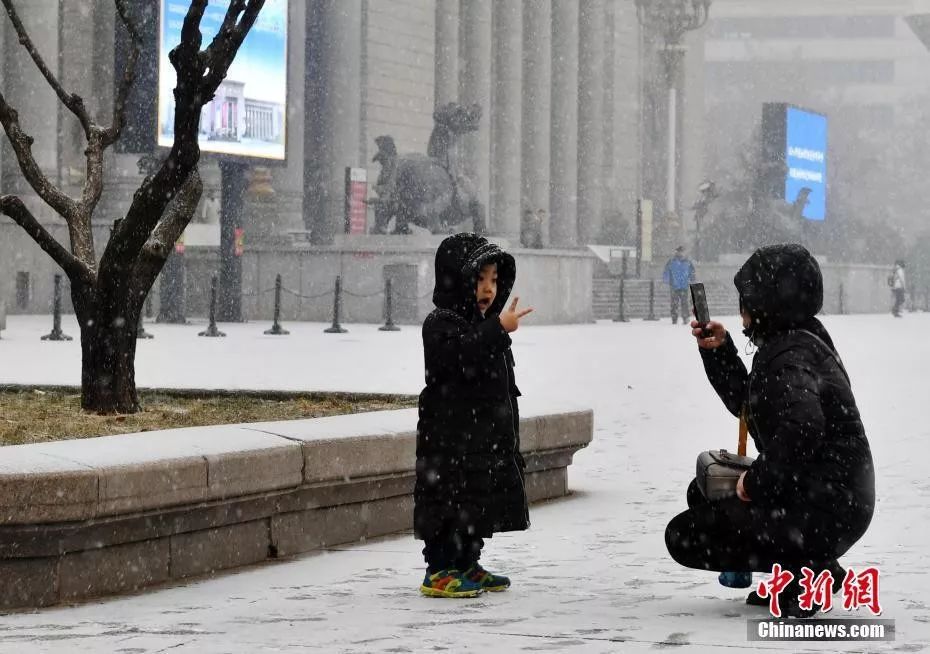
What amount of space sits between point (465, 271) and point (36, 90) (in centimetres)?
3342

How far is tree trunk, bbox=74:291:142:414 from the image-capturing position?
9266mm

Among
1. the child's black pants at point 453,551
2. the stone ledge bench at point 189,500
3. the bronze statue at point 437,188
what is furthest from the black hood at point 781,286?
the bronze statue at point 437,188

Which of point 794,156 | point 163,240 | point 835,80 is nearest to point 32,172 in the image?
point 163,240

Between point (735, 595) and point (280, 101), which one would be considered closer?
point (735, 595)

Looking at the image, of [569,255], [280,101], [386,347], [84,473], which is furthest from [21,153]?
[569,255]

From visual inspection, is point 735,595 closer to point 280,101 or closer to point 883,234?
point 280,101

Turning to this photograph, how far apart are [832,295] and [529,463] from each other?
45.2 meters

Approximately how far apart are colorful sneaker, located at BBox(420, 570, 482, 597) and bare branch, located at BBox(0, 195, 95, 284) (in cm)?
395

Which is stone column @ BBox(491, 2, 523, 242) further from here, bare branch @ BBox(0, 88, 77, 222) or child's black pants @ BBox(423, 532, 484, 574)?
child's black pants @ BBox(423, 532, 484, 574)

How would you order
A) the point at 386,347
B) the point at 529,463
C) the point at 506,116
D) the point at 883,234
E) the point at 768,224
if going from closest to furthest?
1. the point at 529,463
2. the point at 386,347
3. the point at 768,224
4. the point at 506,116
5. the point at 883,234

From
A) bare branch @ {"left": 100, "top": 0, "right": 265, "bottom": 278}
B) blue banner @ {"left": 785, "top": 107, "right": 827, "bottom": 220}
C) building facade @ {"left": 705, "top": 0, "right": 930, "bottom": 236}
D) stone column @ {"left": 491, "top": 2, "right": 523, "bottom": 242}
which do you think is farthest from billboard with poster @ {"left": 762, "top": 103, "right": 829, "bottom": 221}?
bare branch @ {"left": 100, "top": 0, "right": 265, "bottom": 278}

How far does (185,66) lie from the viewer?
9.17 metres

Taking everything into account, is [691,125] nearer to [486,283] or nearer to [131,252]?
[131,252]

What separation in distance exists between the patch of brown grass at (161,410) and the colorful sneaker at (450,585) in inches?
97.2
